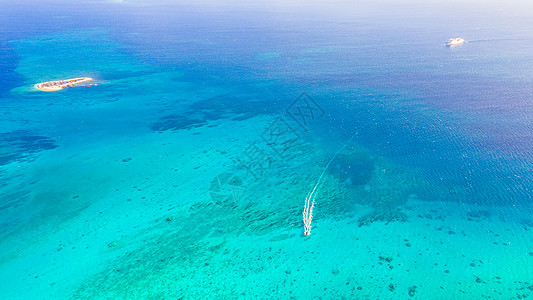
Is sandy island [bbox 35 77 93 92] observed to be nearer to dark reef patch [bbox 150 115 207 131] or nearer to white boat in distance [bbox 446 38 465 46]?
dark reef patch [bbox 150 115 207 131]

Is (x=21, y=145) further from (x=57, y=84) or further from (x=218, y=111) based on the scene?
(x=218, y=111)

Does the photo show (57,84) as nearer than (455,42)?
Yes

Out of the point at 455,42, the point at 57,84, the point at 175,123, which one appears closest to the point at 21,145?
the point at 175,123

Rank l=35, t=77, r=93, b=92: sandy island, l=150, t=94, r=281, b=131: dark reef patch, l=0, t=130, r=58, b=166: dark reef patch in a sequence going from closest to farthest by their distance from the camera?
1. l=0, t=130, r=58, b=166: dark reef patch
2. l=150, t=94, r=281, b=131: dark reef patch
3. l=35, t=77, r=93, b=92: sandy island

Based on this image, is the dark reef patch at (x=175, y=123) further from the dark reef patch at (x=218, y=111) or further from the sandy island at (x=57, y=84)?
the sandy island at (x=57, y=84)

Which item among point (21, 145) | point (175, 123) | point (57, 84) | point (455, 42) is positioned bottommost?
point (21, 145)

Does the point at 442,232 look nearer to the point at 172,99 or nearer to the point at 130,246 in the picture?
the point at 130,246

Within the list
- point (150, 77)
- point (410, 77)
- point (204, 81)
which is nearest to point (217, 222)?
point (204, 81)

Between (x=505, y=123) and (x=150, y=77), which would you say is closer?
(x=505, y=123)

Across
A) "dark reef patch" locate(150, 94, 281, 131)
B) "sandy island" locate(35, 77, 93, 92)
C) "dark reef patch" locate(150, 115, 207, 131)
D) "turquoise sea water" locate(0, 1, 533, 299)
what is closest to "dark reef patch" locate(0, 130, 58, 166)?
"turquoise sea water" locate(0, 1, 533, 299)
